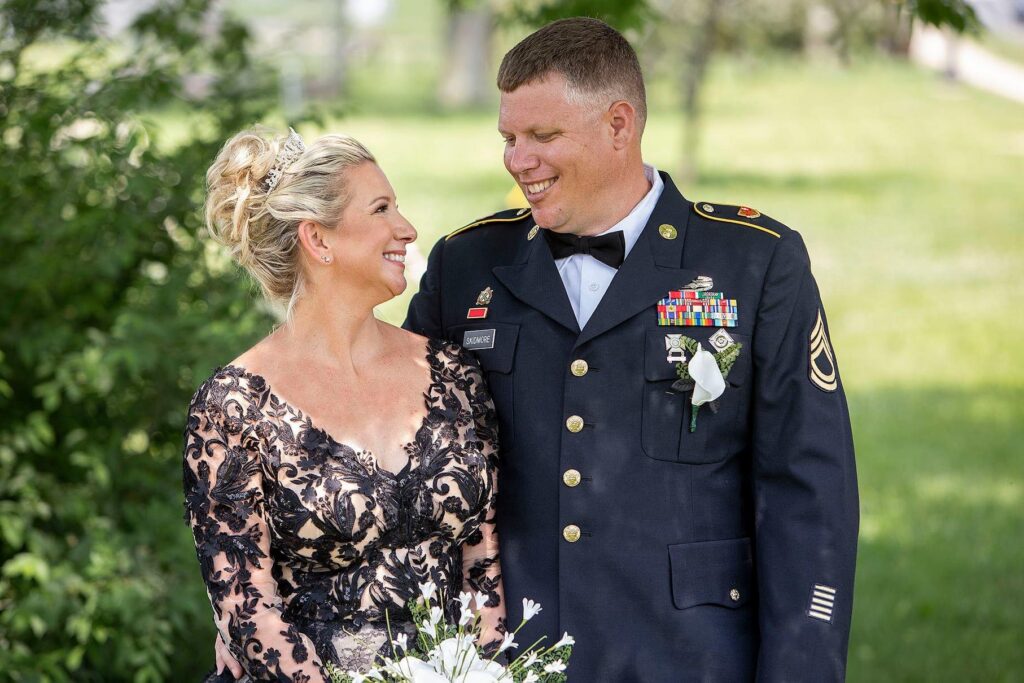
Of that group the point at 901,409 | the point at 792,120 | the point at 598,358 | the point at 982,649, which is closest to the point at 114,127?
the point at 598,358

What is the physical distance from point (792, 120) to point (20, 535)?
23.1 meters

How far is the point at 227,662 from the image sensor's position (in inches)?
113

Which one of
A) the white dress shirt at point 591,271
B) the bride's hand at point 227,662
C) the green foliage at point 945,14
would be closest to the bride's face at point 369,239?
the white dress shirt at point 591,271

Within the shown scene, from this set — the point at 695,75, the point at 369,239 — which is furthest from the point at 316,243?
the point at 695,75

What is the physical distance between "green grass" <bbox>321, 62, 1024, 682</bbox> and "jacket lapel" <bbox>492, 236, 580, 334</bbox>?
362 cm

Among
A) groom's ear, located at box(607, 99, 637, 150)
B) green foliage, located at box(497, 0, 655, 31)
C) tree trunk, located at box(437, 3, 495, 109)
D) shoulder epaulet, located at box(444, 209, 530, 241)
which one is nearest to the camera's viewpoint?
groom's ear, located at box(607, 99, 637, 150)

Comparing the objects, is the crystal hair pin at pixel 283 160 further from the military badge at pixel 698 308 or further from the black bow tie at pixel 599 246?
the military badge at pixel 698 308

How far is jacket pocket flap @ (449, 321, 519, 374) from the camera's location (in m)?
2.99

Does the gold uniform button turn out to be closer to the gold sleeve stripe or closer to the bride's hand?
the gold sleeve stripe

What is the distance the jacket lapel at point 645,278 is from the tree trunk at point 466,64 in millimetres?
27738

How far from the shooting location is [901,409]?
34.1ft

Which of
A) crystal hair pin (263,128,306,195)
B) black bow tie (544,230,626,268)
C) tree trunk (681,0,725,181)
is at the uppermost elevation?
crystal hair pin (263,128,306,195)

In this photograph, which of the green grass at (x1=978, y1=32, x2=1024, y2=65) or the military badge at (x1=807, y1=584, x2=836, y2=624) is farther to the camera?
the green grass at (x1=978, y1=32, x2=1024, y2=65)

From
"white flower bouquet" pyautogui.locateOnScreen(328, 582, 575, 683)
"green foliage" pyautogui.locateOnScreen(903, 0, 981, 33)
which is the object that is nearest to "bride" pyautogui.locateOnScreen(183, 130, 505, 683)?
"white flower bouquet" pyautogui.locateOnScreen(328, 582, 575, 683)
